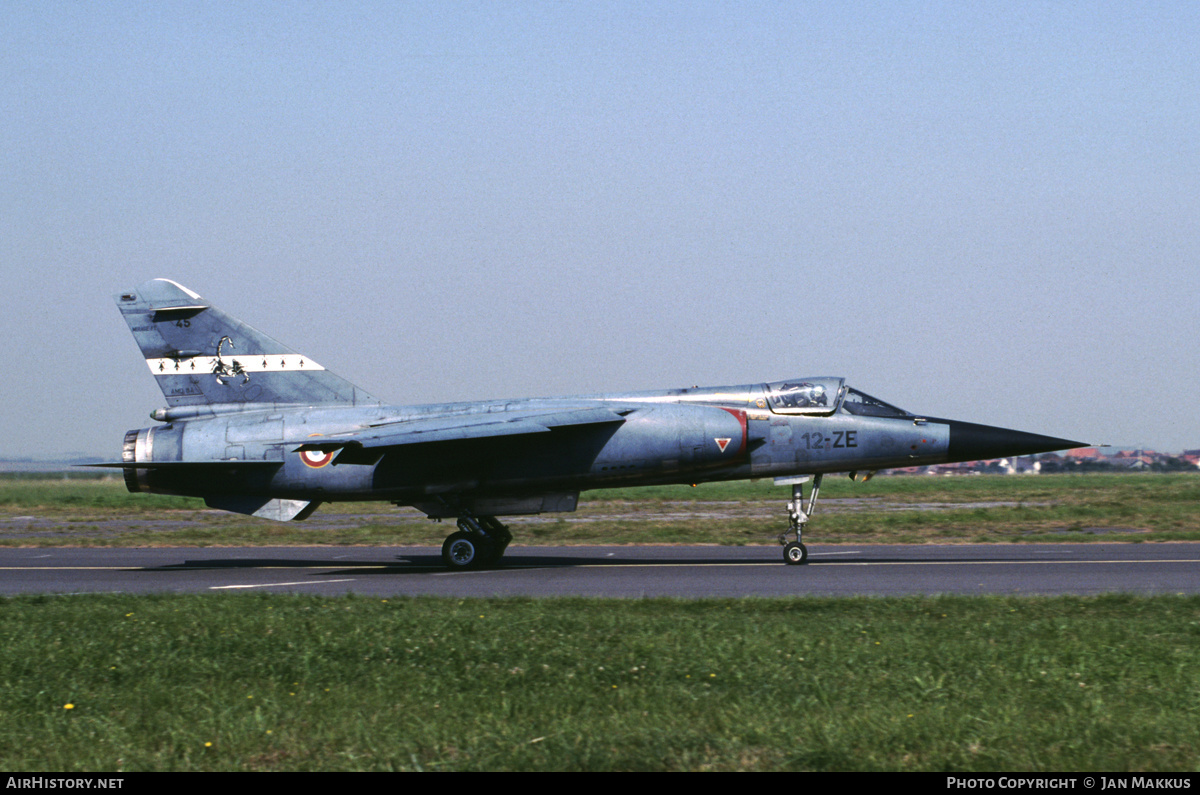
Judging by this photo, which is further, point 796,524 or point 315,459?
point 315,459

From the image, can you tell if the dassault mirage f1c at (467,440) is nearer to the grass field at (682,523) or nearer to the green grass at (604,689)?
the grass field at (682,523)

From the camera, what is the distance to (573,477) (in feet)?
62.1

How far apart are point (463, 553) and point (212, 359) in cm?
613

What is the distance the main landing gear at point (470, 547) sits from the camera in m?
19.1

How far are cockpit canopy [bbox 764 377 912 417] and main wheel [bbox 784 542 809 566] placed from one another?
7.83 feet

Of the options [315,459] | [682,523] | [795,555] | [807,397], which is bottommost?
[682,523]

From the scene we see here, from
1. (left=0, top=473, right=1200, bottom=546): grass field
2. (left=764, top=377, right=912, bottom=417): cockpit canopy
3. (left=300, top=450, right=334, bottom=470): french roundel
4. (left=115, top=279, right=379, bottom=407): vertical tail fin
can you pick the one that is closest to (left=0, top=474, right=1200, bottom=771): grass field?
(left=300, top=450, right=334, bottom=470): french roundel

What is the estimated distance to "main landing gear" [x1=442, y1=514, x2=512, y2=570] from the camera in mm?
19109

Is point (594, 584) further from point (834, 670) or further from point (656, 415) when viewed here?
point (834, 670)

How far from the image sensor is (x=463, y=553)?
19.1 m

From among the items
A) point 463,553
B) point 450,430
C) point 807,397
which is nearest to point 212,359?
point 450,430

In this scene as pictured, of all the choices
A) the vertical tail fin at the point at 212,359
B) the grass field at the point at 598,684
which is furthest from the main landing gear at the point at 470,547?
the grass field at the point at 598,684

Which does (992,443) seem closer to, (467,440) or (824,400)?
(824,400)
